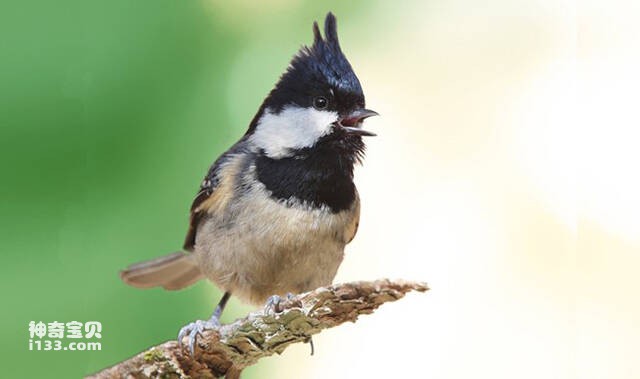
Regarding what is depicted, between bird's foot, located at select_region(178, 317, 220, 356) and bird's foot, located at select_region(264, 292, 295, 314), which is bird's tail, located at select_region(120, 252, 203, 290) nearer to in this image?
bird's foot, located at select_region(178, 317, 220, 356)

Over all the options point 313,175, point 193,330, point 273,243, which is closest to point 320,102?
point 313,175

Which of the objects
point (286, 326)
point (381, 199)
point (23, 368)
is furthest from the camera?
point (381, 199)

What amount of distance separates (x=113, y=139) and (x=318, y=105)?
63 centimetres

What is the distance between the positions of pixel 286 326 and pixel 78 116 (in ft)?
2.96

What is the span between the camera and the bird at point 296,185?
2.10m

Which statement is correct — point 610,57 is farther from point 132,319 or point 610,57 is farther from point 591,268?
point 132,319

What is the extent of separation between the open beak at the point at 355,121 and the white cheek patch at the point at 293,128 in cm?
2

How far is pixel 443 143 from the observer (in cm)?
240

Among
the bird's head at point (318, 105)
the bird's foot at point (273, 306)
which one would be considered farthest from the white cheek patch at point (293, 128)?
the bird's foot at point (273, 306)

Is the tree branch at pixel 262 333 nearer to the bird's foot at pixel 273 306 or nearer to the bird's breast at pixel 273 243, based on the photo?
the bird's foot at pixel 273 306

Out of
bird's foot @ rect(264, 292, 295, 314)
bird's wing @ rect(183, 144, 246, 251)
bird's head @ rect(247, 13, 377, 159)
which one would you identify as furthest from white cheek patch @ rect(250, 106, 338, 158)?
bird's foot @ rect(264, 292, 295, 314)

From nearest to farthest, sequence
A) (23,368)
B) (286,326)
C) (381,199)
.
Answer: (286,326) < (23,368) < (381,199)

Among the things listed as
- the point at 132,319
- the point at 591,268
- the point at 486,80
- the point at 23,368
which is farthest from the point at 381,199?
A: the point at 23,368

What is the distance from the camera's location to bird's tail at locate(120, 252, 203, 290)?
93.4 inches
